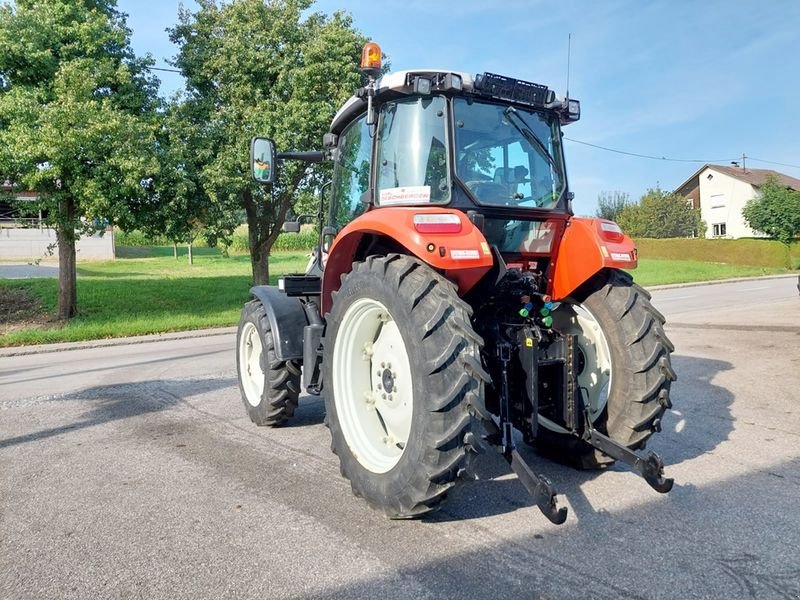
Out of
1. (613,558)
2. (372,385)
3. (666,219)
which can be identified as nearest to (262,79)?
(372,385)

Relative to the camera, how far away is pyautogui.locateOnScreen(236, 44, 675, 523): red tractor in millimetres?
Answer: 3258

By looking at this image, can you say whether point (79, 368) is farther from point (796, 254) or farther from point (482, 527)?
point (796, 254)

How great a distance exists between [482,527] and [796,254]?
4490cm

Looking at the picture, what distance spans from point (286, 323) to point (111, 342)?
30.3 feet

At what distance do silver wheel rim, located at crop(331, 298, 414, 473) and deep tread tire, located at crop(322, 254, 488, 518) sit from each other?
0.72 feet

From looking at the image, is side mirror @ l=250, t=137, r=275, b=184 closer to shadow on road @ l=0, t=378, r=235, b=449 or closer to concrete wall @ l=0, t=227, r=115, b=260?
shadow on road @ l=0, t=378, r=235, b=449

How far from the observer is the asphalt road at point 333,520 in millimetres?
2891

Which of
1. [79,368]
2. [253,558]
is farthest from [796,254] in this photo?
[253,558]

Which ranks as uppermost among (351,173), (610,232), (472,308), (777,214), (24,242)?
(777,214)

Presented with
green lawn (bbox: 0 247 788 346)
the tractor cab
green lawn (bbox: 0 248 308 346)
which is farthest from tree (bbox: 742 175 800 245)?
the tractor cab

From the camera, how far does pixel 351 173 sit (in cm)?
489

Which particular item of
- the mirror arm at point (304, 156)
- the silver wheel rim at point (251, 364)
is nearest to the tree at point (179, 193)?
the silver wheel rim at point (251, 364)

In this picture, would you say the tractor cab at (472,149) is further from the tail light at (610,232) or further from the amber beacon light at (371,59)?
the tail light at (610,232)

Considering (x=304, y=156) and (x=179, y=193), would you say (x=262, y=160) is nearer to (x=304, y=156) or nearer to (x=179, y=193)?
(x=304, y=156)
